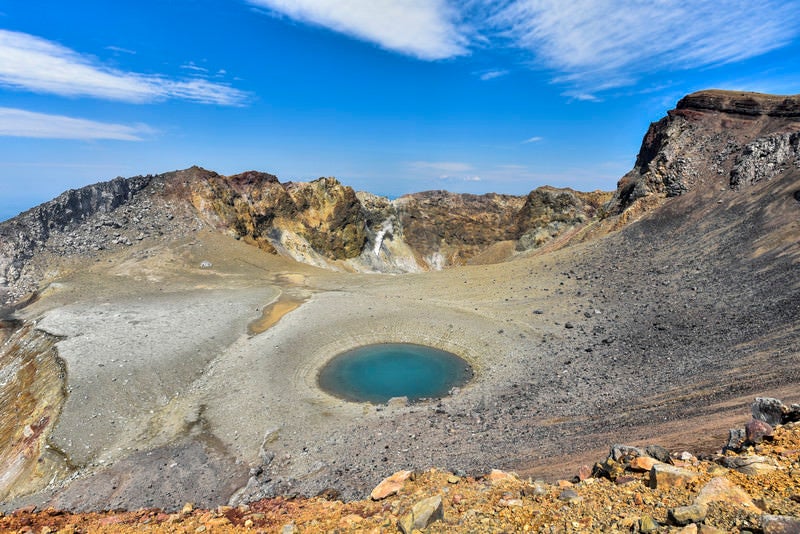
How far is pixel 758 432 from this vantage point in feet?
34.4

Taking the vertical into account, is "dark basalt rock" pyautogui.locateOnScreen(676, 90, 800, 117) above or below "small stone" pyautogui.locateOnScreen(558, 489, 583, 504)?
above

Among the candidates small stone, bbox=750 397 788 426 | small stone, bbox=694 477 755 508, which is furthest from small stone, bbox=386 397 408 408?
small stone, bbox=694 477 755 508

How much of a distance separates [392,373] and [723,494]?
2191cm

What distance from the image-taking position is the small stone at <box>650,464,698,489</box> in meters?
8.83

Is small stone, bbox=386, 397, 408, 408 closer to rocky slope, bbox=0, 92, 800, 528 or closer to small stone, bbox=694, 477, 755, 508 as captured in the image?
rocky slope, bbox=0, 92, 800, 528

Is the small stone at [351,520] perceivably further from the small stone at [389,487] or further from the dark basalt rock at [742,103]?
the dark basalt rock at [742,103]

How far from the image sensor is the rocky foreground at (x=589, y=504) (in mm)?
7527

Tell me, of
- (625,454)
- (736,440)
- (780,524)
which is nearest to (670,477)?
(625,454)

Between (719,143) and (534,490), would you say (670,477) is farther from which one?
(719,143)

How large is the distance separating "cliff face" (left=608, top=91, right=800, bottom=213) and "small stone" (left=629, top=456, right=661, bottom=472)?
38.7 m

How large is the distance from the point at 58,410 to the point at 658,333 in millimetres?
33139

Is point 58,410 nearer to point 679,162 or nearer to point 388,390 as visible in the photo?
point 388,390

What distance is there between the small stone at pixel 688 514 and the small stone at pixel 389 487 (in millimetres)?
6881

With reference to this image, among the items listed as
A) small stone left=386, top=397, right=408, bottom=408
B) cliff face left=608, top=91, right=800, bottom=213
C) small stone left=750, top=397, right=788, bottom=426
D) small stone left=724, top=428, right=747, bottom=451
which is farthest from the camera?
cliff face left=608, top=91, right=800, bottom=213
